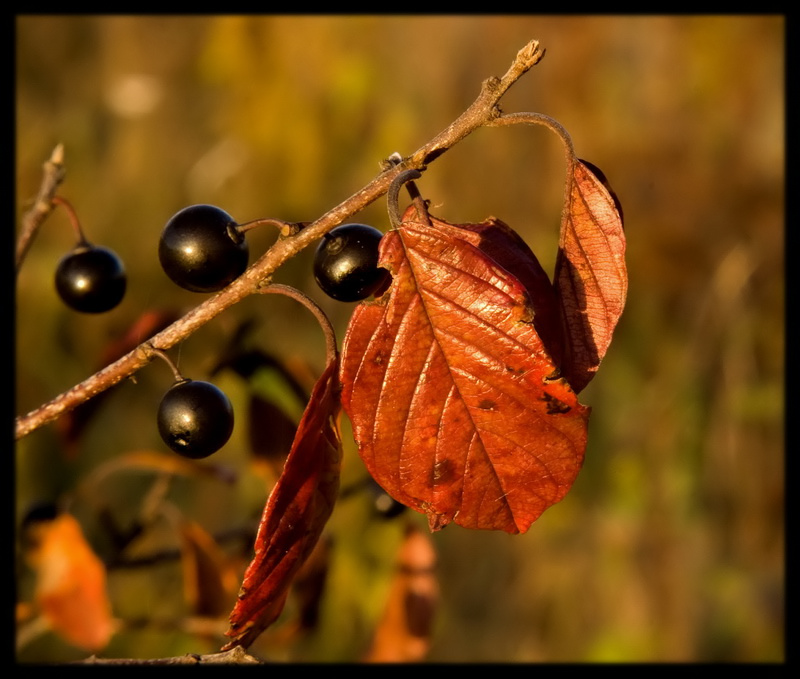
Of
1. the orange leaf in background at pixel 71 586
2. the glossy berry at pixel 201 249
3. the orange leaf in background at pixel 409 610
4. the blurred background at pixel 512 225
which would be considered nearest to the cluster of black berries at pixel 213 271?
the glossy berry at pixel 201 249

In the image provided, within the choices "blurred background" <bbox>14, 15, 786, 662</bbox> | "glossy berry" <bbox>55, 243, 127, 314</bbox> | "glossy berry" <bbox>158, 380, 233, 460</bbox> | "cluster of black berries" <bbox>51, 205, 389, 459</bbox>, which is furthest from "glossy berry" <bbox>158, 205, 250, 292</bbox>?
"blurred background" <bbox>14, 15, 786, 662</bbox>

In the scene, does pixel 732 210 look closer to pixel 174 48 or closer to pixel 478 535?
pixel 478 535

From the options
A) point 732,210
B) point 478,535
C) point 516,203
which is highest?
point 516,203

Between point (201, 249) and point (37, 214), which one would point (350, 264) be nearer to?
point (201, 249)

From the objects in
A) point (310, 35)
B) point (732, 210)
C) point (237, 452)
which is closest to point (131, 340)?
point (237, 452)

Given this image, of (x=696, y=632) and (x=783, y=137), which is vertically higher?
(x=783, y=137)

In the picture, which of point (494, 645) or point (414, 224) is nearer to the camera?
point (414, 224)
